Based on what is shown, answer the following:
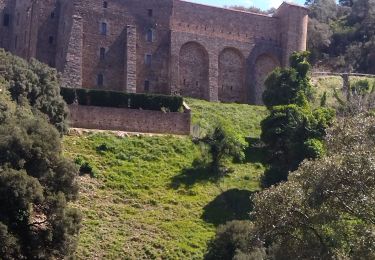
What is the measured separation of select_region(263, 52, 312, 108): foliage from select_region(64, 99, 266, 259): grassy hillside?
4527 mm

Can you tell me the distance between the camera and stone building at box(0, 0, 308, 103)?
2213 inches

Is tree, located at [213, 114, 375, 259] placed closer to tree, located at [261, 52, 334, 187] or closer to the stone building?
tree, located at [261, 52, 334, 187]

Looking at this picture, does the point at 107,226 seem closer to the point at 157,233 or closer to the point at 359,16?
the point at 157,233

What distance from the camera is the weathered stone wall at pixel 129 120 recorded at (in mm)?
47375

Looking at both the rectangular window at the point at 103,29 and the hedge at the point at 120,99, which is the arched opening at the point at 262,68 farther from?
the rectangular window at the point at 103,29

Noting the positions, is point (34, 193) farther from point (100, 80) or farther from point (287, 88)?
point (100, 80)

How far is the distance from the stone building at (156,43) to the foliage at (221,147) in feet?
37.8

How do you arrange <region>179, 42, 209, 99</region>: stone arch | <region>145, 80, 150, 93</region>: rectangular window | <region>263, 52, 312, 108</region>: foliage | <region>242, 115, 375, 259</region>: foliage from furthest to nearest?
<region>179, 42, 209, 99</region>: stone arch < <region>145, 80, 150, 93</region>: rectangular window < <region>263, 52, 312, 108</region>: foliage < <region>242, 115, 375, 259</region>: foliage

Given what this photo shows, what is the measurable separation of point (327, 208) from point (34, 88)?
21594 millimetres

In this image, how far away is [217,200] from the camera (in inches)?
1663

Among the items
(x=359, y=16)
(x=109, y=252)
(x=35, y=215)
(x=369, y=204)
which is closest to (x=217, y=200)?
(x=109, y=252)

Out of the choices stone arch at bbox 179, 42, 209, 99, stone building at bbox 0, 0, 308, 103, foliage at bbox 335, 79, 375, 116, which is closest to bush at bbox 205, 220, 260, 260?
foliage at bbox 335, 79, 375, 116

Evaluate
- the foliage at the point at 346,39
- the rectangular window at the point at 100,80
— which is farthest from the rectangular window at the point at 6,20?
the foliage at the point at 346,39

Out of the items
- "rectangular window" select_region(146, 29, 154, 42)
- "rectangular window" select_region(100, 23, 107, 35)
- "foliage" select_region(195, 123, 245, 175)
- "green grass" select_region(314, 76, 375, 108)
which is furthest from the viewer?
"green grass" select_region(314, 76, 375, 108)
